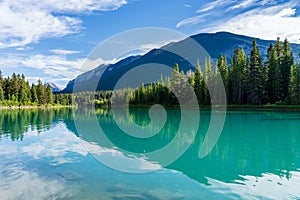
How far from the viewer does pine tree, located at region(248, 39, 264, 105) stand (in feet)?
200

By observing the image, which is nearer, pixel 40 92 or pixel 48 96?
pixel 40 92

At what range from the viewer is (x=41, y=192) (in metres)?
10.2

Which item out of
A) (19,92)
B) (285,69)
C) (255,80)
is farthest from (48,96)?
(285,69)

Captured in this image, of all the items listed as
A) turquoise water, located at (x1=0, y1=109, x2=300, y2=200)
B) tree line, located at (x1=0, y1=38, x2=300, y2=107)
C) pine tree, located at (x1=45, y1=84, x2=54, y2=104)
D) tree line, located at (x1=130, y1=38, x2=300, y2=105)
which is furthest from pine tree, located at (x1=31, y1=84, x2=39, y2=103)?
turquoise water, located at (x1=0, y1=109, x2=300, y2=200)

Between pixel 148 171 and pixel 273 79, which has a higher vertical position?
pixel 273 79

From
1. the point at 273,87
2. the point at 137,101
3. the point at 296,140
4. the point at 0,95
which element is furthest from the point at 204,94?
the point at 0,95

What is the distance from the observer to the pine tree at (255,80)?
60844 millimetres

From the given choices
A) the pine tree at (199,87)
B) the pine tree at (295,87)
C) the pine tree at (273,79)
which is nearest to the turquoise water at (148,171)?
the pine tree at (295,87)

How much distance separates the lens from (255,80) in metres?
61.2

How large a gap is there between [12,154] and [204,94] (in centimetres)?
6159

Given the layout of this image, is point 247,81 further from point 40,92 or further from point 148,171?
point 40,92

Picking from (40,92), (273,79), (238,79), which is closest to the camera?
(273,79)

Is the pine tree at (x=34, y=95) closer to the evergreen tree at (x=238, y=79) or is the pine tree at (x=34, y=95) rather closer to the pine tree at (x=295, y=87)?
the evergreen tree at (x=238, y=79)

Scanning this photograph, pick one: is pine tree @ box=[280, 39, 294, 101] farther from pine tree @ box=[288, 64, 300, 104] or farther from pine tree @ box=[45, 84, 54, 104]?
pine tree @ box=[45, 84, 54, 104]
